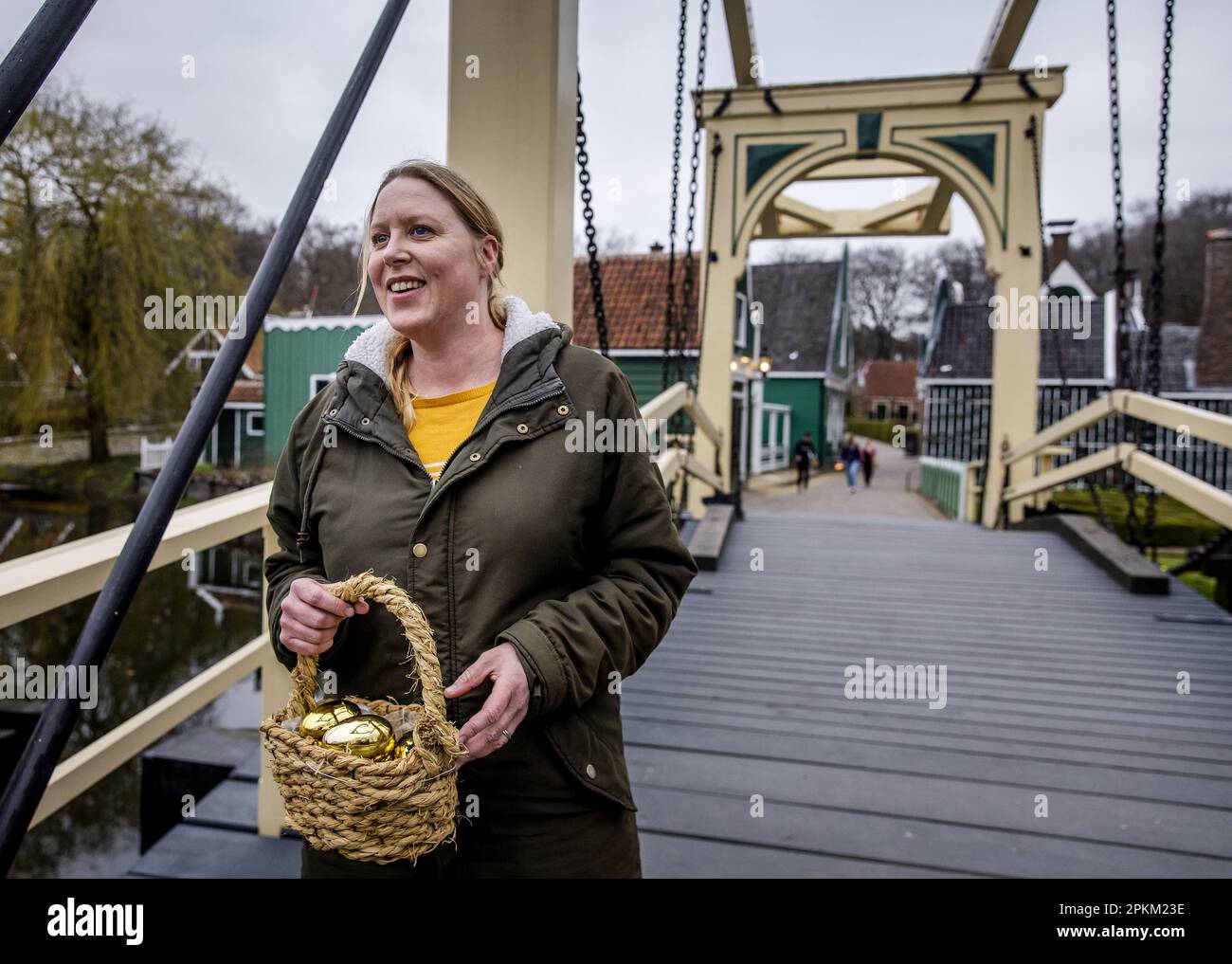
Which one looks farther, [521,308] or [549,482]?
[521,308]

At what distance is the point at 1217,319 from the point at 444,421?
77.4 feet

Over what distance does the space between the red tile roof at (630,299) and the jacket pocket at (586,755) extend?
1280cm

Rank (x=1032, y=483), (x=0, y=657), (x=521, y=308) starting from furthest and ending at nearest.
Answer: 1. (x=0, y=657)
2. (x=1032, y=483)
3. (x=521, y=308)

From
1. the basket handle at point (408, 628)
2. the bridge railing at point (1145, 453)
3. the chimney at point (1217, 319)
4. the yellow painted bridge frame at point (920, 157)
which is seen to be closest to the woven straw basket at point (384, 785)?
the basket handle at point (408, 628)

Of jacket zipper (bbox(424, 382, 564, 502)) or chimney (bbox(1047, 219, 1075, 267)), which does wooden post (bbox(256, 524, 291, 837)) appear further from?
chimney (bbox(1047, 219, 1075, 267))

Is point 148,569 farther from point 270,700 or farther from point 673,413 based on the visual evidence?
point 673,413

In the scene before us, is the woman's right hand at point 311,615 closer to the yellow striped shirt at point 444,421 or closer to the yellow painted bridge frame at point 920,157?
the yellow striped shirt at point 444,421

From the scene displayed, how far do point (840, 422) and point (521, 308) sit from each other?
1081 inches

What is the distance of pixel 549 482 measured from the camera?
125 cm

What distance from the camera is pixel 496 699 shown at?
1107mm

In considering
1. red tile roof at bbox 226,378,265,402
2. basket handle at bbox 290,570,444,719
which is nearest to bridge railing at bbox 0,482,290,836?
basket handle at bbox 290,570,444,719

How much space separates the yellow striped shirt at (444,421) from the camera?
1.34 metres

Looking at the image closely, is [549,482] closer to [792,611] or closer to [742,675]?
[742,675]
